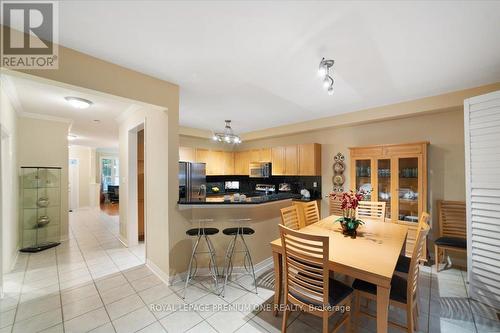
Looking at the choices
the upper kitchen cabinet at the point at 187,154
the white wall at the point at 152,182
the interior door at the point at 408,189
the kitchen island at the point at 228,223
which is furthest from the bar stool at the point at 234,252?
the upper kitchen cabinet at the point at 187,154

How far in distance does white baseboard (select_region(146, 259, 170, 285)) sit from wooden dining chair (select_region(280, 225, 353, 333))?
1648 mm

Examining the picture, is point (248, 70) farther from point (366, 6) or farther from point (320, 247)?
point (320, 247)

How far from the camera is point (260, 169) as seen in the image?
18.0 feet

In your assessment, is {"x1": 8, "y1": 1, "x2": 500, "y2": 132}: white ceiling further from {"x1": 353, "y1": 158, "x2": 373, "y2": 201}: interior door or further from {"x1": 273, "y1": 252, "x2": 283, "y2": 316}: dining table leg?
{"x1": 273, "y1": 252, "x2": 283, "y2": 316}: dining table leg

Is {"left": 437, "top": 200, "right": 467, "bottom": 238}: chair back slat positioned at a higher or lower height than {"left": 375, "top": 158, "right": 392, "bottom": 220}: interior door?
lower

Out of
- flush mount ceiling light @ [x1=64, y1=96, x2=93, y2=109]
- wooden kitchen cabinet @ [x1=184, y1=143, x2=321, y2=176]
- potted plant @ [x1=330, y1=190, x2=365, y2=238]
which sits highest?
flush mount ceiling light @ [x1=64, y1=96, x2=93, y2=109]

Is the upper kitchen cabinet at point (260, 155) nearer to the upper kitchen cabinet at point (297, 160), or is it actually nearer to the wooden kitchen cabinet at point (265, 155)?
the wooden kitchen cabinet at point (265, 155)

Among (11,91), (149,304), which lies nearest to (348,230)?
(149,304)

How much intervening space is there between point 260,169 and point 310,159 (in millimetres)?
1419

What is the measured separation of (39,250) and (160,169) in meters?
3.24

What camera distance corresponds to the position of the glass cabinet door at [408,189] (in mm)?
3387

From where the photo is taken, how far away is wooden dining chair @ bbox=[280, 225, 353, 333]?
1491 mm

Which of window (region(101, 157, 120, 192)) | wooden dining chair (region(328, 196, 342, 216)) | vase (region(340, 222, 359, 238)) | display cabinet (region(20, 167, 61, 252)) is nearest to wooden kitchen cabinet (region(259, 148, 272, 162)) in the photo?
wooden dining chair (region(328, 196, 342, 216))

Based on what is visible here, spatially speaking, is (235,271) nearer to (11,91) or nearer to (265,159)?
(265,159)
